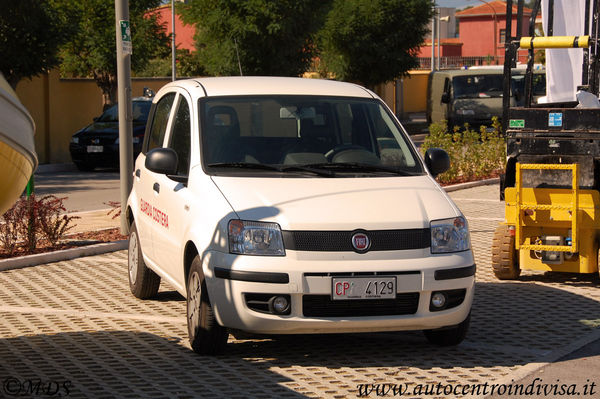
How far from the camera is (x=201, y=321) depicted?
7.39 meters

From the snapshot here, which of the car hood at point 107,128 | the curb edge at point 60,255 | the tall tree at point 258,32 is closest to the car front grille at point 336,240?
Answer: the curb edge at point 60,255

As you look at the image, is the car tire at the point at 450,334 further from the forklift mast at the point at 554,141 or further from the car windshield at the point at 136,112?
the car windshield at the point at 136,112

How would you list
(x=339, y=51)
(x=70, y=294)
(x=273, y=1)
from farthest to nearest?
(x=339, y=51) < (x=273, y=1) < (x=70, y=294)

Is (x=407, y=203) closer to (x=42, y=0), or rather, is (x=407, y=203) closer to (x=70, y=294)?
(x=70, y=294)

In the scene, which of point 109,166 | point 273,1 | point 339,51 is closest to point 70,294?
point 109,166

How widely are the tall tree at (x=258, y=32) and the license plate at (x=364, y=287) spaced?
30.4 metres

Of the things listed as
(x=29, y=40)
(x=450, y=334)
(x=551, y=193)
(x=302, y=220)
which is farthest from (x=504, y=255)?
(x=29, y=40)

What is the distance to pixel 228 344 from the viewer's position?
7953 mm

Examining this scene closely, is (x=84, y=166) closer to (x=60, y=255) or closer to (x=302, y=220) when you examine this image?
(x=60, y=255)

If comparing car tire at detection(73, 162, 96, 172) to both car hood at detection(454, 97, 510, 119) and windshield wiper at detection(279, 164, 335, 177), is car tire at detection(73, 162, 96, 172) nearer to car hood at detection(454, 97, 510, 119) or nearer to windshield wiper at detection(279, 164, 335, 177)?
car hood at detection(454, 97, 510, 119)

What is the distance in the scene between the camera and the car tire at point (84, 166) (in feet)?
86.8

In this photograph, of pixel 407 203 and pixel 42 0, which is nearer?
pixel 407 203

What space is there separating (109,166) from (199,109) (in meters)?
18.9

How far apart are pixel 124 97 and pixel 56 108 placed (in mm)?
15714
